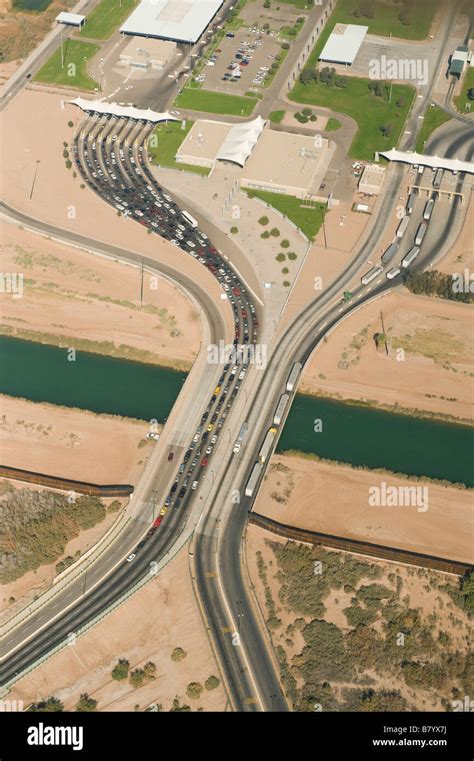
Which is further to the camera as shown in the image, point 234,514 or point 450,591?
point 234,514

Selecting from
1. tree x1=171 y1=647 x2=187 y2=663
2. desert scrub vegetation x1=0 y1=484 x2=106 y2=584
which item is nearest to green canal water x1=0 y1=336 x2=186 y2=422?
desert scrub vegetation x1=0 y1=484 x2=106 y2=584

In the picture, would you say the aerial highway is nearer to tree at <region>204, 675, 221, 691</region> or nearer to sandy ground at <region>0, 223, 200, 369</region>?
tree at <region>204, 675, 221, 691</region>

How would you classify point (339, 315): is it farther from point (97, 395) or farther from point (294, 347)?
point (97, 395)

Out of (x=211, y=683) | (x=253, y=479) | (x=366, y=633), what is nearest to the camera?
(x=211, y=683)

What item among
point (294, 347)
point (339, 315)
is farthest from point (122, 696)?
point (339, 315)

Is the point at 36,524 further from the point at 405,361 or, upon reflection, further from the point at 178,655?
the point at 405,361

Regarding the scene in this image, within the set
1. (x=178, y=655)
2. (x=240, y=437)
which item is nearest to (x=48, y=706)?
(x=178, y=655)
